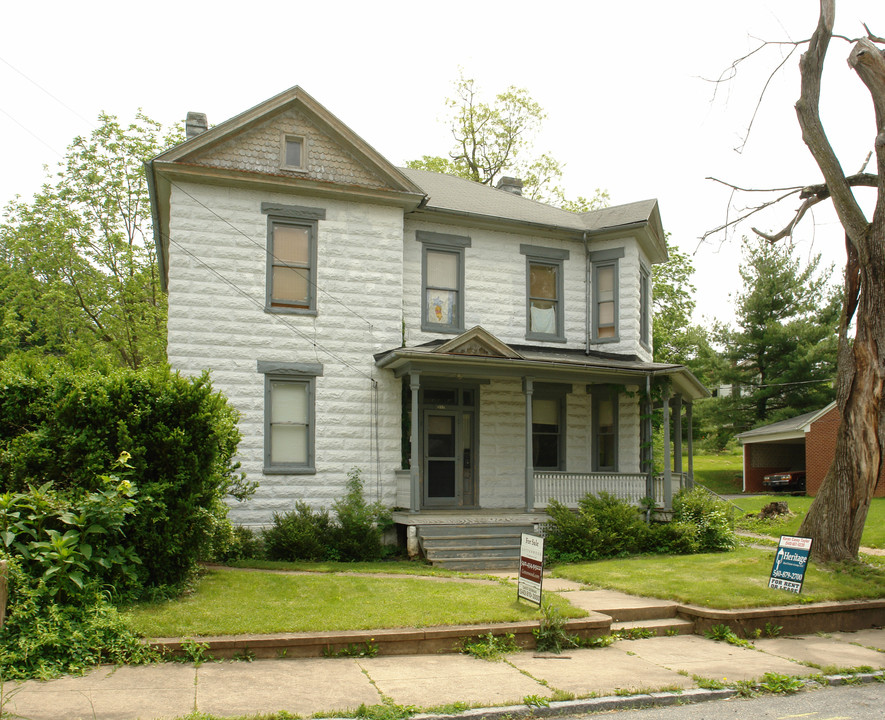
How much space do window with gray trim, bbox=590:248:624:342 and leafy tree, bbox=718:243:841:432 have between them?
22690 mm

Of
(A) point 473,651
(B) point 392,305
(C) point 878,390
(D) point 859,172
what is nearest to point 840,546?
(C) point 878,390

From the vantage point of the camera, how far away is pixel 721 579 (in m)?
11.8

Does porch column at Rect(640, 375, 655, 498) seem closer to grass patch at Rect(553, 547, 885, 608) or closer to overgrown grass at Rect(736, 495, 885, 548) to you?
grass patch at Rect(553, 547, 885, 608)

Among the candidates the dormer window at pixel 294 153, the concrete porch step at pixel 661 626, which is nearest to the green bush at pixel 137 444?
the concrete porch step at pixel 661 626

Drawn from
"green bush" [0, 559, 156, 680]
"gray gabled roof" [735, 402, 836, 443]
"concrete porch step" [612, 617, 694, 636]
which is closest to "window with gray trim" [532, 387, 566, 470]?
"concrete porch step" [612, 617, 694, 636]

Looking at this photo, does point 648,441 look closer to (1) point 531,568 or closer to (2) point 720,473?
(1) point 531,568

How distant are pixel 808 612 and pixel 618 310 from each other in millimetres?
10005

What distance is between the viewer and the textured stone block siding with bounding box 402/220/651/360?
17750mm

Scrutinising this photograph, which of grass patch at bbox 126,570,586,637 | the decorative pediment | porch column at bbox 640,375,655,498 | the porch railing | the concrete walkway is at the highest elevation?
the decorative pediment

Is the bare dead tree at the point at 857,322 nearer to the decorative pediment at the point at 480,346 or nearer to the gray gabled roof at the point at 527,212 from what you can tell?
the gray gabled roof at the point at 527,212

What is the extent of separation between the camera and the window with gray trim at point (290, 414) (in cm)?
1581

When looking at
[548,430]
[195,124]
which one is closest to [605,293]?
[548,430]

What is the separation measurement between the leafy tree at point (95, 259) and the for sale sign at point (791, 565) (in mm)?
24148

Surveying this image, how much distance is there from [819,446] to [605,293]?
17541 millimetres
